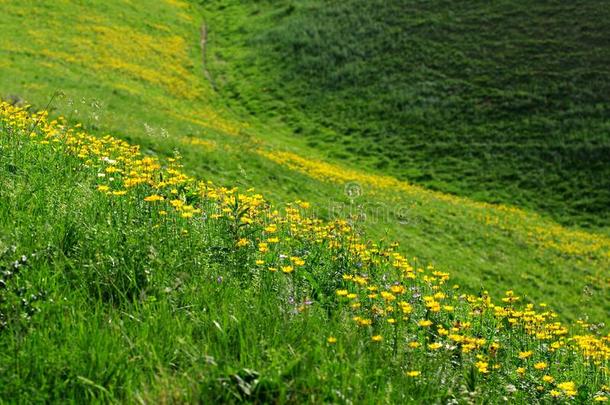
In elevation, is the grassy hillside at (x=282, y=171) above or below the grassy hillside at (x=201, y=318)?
below

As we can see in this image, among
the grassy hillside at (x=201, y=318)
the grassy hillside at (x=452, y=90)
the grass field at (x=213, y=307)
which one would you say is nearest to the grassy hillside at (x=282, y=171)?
the grassy hillside at (x=452, y=90)

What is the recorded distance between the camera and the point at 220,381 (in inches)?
144

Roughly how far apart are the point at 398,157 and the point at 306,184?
1616 centimetres

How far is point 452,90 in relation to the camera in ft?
155

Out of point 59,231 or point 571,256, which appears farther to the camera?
point 571,256

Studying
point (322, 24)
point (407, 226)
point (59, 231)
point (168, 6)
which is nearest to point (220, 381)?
point (59, 231)

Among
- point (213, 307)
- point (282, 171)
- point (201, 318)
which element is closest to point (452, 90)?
point (282, 171)

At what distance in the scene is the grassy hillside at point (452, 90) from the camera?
37719 millimetres

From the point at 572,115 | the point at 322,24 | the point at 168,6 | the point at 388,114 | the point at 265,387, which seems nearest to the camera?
the point at 265,387

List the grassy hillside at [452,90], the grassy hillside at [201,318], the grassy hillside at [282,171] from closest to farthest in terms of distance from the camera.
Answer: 1. the grassy hillside at [201,318]
2. the grassy hillside at [282,171]
3. the grassy hillside at [452,90]

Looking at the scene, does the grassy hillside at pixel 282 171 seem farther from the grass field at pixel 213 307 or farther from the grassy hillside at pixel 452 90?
the grass field at pixel 213 307

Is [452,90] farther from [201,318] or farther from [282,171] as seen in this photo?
[201,318]

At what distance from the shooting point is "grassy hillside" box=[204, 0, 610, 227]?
124ft

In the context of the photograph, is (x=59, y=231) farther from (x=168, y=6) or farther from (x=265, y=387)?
(x=168, y=6)
